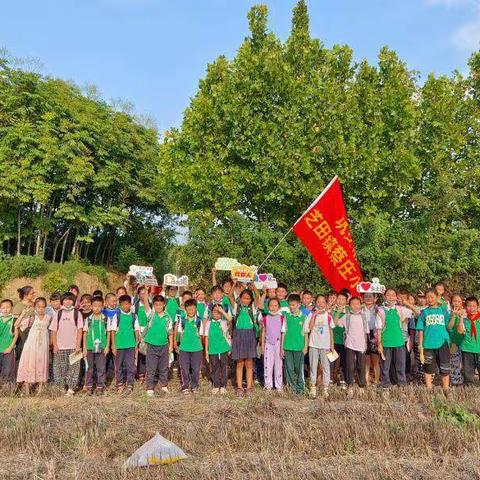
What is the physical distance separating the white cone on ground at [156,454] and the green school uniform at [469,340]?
14.9 feet

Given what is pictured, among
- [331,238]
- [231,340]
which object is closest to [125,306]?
[231,340]

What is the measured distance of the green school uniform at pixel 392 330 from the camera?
7.12 meters

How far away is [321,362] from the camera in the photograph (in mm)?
7102

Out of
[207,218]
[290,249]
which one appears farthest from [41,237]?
[290,249]

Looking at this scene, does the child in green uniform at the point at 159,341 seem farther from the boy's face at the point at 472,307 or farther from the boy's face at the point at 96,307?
the boy's face at the point at 472,307

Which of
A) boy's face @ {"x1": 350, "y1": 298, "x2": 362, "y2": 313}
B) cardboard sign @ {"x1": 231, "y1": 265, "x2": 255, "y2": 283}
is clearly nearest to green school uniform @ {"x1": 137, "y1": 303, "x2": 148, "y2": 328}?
cardboard sign @ {"x1": 231, "y1": 265, "x2": 255, "y2": 283}

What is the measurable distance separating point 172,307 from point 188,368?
1156 mm

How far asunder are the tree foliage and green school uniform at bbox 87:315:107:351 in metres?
7.57

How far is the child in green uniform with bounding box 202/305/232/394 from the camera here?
7184 millimetres

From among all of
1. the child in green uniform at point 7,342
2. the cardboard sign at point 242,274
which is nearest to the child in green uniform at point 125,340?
the child in green uniform at point 7,342

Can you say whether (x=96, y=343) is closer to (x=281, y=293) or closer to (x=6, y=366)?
(x=6, y=366)

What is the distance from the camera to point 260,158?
13750mm

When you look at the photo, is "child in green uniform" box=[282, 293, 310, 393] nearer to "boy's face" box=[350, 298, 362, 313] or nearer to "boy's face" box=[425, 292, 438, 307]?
Result: "boy's face" box=[350, 298, 362, 313]

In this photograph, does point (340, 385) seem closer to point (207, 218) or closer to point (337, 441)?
point (337, 441)
